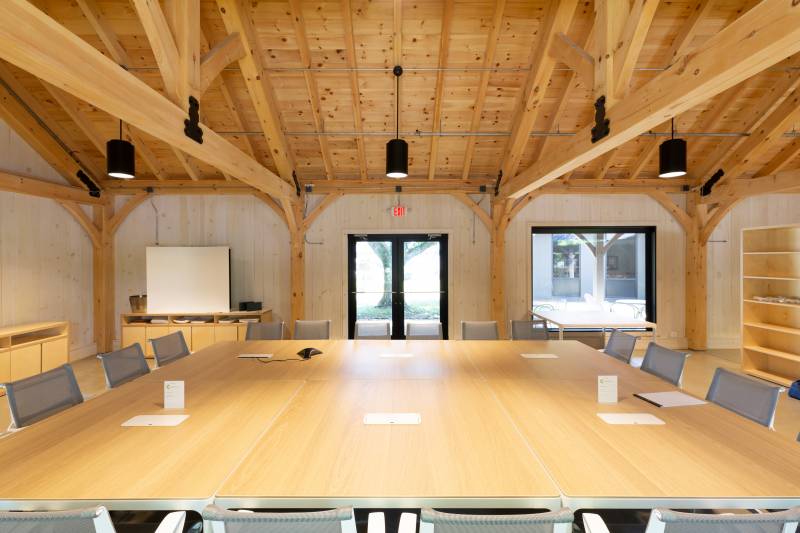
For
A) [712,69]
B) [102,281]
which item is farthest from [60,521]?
[102,281]

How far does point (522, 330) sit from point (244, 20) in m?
4.75

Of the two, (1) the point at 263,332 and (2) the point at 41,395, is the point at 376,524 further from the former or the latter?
(1) the point at 263,332

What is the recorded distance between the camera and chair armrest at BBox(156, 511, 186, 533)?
1.45 meters

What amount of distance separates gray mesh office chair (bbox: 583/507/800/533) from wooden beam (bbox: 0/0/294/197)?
3079 millimetres

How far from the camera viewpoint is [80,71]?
2.21m

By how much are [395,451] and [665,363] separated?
2625mm

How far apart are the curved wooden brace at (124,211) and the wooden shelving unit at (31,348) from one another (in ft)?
6.62

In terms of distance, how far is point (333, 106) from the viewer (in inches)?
228

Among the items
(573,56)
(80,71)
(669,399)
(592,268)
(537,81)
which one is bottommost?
(669,399)

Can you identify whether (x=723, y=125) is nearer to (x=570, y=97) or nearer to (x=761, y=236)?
(x=761, y=236)

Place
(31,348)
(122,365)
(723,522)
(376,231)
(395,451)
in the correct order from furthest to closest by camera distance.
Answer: (376,231) → (31,348) → (122,365) → (395,451) → (723,522)

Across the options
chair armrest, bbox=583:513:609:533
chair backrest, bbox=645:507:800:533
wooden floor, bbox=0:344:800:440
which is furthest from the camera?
wooden floor, bbox=0:344:800:440

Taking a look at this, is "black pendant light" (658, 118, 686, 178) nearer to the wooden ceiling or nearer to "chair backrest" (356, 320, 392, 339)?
the wooden ceiling

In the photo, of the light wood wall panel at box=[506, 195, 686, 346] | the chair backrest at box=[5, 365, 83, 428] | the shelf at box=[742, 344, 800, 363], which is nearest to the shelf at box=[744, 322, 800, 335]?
the shelf at box=[742, 344, 800, 363]
